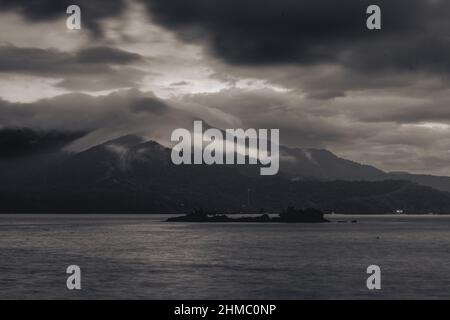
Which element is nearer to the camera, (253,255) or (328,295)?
(328,295)

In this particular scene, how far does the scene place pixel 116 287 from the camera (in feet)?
283
